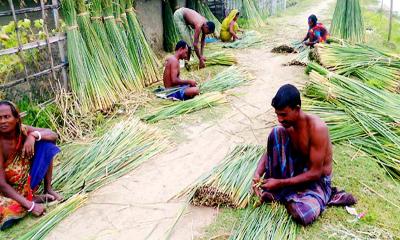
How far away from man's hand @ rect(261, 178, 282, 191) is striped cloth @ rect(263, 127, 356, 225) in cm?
5

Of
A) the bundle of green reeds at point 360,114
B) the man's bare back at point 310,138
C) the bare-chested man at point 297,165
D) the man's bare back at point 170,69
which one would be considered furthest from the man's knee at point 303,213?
the man's bare back at point 170,69

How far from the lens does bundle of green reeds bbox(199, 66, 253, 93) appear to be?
5825mm

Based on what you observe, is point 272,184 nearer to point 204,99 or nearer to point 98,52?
point 204,99

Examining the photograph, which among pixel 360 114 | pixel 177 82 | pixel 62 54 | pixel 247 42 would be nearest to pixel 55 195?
pixel 62 54

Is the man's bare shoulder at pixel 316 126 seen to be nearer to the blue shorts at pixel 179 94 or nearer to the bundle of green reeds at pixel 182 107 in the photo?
the bundle of green reeds at pixel 182 107

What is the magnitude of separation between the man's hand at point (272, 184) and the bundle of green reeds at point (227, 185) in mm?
202

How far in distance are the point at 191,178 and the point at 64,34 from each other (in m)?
2.85

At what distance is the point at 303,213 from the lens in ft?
9.16

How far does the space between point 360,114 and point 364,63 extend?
1.88 m

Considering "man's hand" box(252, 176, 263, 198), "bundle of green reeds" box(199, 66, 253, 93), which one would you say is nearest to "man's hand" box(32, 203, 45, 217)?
"man's hand" box(252, 176, 263, 198)

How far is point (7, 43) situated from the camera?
4.70 metres

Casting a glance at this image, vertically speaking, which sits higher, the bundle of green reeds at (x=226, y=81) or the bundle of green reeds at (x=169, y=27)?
the bundle of green reeds at (x=169, y=27)

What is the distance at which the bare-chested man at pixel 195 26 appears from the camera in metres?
6.91

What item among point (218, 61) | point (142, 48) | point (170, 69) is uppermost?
point (142, 48)
